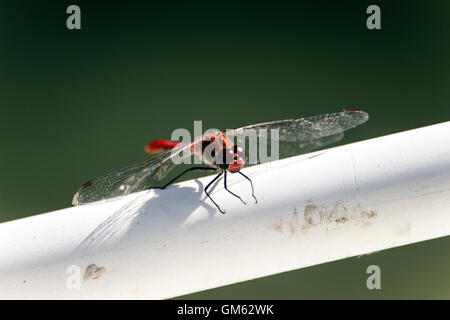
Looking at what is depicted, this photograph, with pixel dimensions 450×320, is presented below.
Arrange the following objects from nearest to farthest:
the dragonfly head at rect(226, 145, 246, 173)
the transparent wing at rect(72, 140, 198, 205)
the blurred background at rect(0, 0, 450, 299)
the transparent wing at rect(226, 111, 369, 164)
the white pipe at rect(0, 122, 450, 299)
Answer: the white pipe at rect(0, 122, 450, 299) → the transparent wing at rect(72, 140, 198, 205) → the dragonfly head at rect(226, 145, 246, 173) → the transparent wing at rect(226, 111, 369, 164) → the blurred background at rect(0, 0, 450, 299)

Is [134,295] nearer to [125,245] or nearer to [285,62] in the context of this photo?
[125,245]

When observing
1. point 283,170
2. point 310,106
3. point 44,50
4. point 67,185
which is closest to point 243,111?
point 310,106

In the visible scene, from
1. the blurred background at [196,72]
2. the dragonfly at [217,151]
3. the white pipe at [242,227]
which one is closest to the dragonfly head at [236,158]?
the dragonfly at [217,151]

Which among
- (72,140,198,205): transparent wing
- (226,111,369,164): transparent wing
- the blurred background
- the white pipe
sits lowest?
the white pipe

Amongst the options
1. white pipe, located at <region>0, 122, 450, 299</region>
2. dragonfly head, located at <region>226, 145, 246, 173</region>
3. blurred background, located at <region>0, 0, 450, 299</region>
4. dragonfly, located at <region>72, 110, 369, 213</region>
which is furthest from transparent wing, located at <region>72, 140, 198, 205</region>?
blurred background, located at <region>0, 0, 450, 299</region>

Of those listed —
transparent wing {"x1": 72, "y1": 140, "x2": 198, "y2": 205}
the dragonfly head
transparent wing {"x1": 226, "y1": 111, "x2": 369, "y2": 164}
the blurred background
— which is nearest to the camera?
transparent wing {"x1": 72, "y1": 140, "x2": 198, "y2": 205}

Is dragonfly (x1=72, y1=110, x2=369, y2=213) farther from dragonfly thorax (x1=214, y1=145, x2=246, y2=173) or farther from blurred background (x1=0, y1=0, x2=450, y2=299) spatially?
blurred background (x1=0, y1=0, x2=450, y2=299)

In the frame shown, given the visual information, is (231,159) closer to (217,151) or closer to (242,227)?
(217,151)
